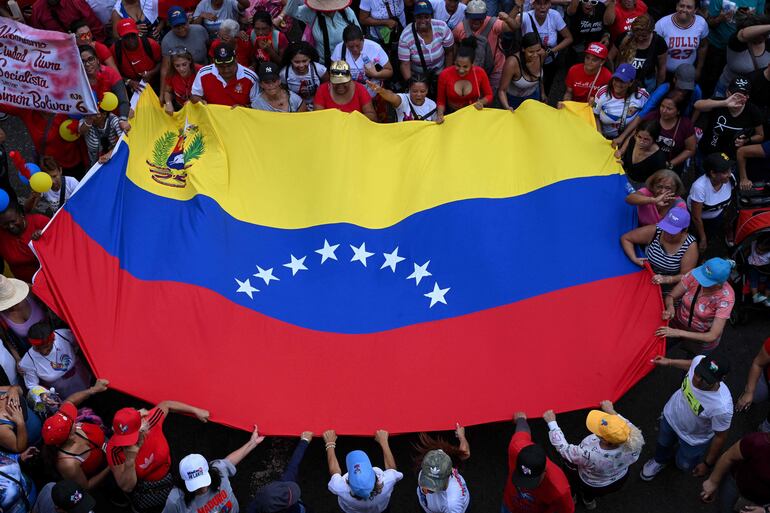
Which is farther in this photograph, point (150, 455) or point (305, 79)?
point (305, 79)

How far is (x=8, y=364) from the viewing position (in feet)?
19.8

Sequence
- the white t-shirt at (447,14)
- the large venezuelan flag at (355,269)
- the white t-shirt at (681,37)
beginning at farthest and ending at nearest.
Result: 1. the white t-shirt at (447,14)
2. the white t-shirt at (681,37)
3. the large venezuelan flag at (355,269)

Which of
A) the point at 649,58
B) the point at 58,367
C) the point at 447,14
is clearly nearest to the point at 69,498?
the point at 58,367

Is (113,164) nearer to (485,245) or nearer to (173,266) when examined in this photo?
(173,266)

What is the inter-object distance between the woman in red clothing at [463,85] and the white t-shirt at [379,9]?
1222mm

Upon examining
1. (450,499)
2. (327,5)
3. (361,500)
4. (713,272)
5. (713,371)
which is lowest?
(361,500)

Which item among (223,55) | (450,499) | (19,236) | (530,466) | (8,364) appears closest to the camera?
(530,466)

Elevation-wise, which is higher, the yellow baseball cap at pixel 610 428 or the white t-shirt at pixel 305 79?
the white t-shirt at pixel 305 79

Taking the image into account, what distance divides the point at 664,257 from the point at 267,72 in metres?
4.17

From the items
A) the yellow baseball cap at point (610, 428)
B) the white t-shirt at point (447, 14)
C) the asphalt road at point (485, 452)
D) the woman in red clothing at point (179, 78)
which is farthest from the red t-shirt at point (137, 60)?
the yellow baseball cap at point (610, 428)

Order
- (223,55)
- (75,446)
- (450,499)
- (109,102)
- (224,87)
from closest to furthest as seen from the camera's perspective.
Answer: (450,499), (75,446), (109,102), (223,55), (224,87)

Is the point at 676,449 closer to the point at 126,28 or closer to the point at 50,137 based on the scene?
the point at 50,137

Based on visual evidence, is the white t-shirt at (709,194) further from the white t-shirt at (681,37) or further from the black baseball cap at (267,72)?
the black baseball cap at (267,72)

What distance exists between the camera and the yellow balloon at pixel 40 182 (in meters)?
6.61
